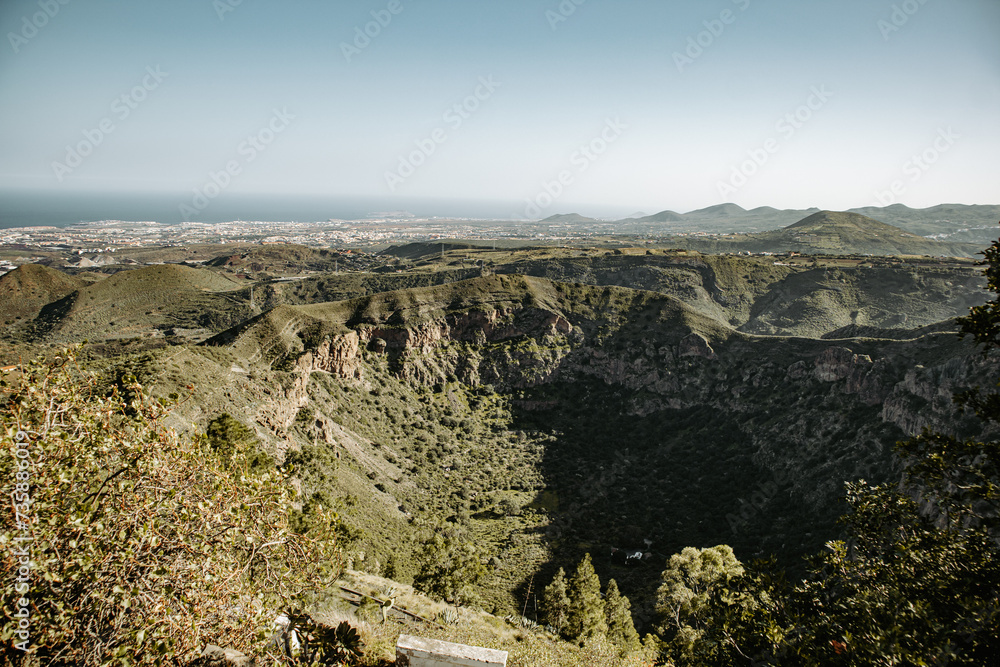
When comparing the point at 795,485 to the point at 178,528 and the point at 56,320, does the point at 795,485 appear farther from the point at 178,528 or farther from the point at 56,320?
the point at 56,320

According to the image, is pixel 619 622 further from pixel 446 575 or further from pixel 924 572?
pixel 924 572

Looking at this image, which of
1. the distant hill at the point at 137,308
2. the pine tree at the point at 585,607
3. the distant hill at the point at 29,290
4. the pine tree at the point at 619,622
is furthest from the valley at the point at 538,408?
the pine tree at the point at 585,607

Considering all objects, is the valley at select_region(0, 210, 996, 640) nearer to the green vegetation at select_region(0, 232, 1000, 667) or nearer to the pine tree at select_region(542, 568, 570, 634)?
the green vegetation at select_region(0, 232, 1000, 667)

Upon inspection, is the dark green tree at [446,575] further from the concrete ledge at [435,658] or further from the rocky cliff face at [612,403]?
the concrete ledge at [435,658]

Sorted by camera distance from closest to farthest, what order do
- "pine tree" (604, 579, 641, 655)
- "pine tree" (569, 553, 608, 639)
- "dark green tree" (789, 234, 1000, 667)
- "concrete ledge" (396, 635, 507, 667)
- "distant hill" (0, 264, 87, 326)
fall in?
"dark green tree" (789, 234, 1000, 667) < "concrete ledge" (396, 635, 507, 667) < "pine tree" (604, 579, 641, 655) < "pine tree" (569, 553, 608, 639) < "distant hill" (0, 264, 87, 326)

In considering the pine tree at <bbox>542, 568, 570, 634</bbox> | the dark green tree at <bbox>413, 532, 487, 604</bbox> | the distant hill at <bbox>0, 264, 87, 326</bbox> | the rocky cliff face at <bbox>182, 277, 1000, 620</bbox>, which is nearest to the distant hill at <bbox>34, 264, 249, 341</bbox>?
the distant hill at <bbox>0, 264, 87, 326</bbox>

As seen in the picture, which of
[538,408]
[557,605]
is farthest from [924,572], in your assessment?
[538,408]
